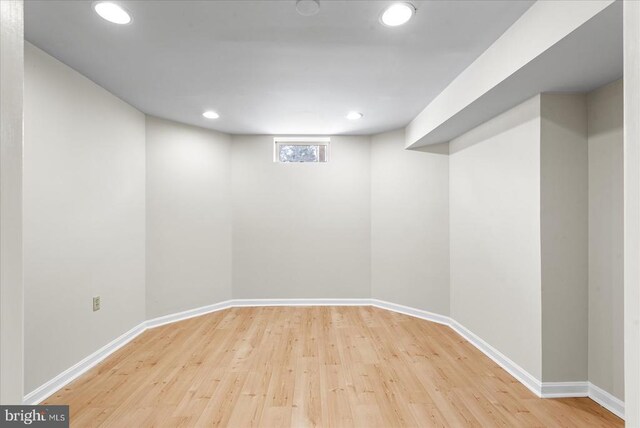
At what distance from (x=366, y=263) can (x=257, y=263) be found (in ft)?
5.01

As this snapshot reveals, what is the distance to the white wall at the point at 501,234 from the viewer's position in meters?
2.17

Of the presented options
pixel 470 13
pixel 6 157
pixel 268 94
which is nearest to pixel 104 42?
pixel 268 94

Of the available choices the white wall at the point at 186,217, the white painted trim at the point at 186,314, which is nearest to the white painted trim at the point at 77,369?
the white painted trim at the point at 186,314

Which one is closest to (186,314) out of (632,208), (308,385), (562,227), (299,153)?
(308,385)

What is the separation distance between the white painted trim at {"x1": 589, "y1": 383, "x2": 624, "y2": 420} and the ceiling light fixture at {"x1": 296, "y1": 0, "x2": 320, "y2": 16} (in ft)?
9.76

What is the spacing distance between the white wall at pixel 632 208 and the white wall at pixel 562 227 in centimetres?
173

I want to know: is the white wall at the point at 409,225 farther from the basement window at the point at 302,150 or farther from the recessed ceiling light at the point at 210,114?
the recessed ceiling light at the point at 210,114

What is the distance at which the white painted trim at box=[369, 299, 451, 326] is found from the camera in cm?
350

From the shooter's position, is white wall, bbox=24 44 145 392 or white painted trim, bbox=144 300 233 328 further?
white painted trim, bbox=144 300 233 328

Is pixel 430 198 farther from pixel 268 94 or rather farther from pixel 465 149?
pixel 268 94

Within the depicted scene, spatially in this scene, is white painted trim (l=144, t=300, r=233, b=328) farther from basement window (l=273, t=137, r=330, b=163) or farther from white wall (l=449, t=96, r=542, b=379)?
white wall (l=449, t=96, r=542, b=379)

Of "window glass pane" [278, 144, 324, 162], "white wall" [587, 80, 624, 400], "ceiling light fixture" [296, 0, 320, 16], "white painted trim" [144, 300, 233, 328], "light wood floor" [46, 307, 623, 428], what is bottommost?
"light wood floor" [46, 307, 623, 428]

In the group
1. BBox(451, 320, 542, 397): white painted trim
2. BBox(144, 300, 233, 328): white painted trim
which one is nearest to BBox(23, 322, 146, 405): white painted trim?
BBox(144, 300, 233, 328): white painted trim

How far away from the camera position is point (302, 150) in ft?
14.1
